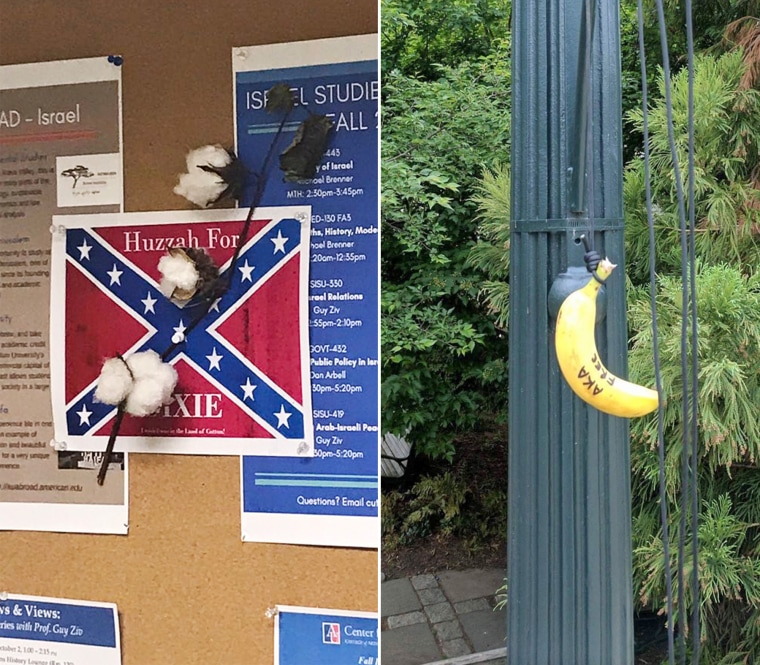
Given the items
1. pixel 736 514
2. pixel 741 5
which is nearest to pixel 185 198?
pixel 736 514

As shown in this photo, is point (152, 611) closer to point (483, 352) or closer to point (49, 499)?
point (49, 499)

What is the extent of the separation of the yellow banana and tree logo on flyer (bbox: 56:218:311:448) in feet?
2.17

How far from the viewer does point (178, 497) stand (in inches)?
60.8

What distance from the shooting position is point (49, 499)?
161cm

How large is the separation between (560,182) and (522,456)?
1.40 ft

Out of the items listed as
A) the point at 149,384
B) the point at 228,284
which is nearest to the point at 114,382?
the point at 149,384

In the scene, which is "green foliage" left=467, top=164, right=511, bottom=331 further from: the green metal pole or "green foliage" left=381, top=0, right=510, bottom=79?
the green metal pole

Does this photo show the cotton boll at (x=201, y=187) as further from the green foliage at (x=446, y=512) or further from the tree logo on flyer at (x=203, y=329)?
the green foliage at (x=446, y=512)

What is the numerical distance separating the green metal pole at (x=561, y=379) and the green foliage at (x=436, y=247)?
1825 mm

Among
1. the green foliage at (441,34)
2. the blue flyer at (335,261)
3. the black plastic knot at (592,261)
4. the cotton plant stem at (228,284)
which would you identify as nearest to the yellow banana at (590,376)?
the black plastic knot at (592,261)

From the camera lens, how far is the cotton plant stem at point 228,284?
146 cm

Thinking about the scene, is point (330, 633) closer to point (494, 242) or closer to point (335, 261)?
point (335, 261)

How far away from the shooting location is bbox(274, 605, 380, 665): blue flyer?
57.6 inches

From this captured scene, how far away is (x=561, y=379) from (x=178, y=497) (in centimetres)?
90
